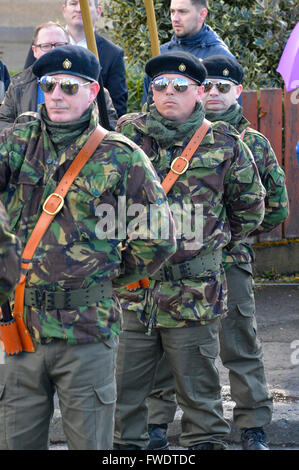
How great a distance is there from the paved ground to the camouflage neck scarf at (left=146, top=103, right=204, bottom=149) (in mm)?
1731

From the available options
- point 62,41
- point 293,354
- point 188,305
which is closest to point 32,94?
point 62,41

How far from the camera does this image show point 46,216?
3688 mm

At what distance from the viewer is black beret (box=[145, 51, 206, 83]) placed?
4590 mm

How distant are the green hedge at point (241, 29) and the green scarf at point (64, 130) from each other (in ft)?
17.1

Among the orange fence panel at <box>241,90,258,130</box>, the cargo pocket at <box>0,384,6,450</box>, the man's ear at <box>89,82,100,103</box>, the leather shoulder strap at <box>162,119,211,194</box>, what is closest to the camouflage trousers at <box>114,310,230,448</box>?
the leather shoulder strap at <box>162,119,211,194</box>

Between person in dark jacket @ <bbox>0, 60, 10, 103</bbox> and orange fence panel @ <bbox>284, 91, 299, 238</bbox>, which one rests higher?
person in dark jacket @ <bbox>0, 60, 10, 103</bbox>

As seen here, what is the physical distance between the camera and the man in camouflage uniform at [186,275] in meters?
4.59

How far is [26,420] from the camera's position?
3.73 metres

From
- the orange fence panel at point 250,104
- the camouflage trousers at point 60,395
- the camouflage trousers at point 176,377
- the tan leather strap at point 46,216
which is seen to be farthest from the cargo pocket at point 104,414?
the orange fence panel at point 250,104

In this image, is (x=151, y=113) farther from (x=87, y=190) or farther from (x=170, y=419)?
(x=170, y=419)

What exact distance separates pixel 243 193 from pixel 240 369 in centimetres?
106

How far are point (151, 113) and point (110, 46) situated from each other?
84.8 inches

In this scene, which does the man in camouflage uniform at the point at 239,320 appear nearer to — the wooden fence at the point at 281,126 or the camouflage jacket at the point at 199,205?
the camouflage jacket at the point at 199,205

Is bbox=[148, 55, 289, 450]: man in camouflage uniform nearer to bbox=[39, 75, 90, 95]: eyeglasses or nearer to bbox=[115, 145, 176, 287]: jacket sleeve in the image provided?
bbox=[115, 145, 176, 287]: jacket sleeve
